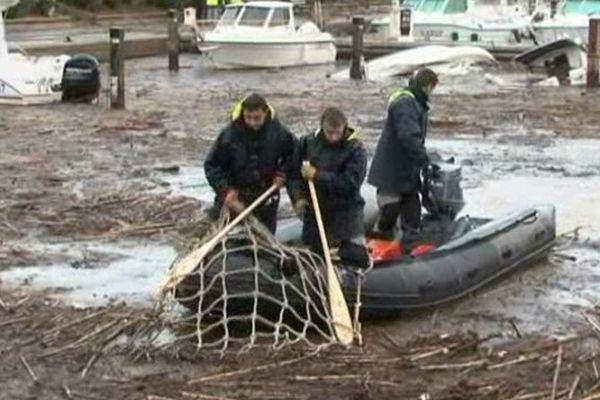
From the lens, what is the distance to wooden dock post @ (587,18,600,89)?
31.6 metres

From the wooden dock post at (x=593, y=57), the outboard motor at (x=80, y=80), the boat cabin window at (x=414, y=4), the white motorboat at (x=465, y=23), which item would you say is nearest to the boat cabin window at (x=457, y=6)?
the white motorboat at (x=465, y=23)

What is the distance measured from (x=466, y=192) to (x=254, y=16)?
23729 mm

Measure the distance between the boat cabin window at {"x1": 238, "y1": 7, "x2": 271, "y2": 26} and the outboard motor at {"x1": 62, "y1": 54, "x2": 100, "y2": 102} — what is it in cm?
1249

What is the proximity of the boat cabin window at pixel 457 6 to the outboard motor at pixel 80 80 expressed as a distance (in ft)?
56.4

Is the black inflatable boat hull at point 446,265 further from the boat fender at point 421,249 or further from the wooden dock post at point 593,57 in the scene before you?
the wooden dock post at point 593,57

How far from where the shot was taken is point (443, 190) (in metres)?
12.1

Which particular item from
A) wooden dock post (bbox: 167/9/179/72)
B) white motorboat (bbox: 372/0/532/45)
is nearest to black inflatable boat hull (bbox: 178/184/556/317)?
wooden dock post (bbox: 167/9/179/72)

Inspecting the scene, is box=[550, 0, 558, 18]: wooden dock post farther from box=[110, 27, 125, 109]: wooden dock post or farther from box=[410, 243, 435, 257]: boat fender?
box=[410, 243, 435, 257]: boat fender

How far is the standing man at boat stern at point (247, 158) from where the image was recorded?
1030 centimetres

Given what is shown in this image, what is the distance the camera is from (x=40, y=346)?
955 cm

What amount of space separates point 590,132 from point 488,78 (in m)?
11.9

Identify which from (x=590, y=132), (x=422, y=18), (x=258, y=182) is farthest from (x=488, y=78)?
(x=258, y=182)

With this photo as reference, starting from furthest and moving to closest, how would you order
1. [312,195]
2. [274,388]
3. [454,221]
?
[454,221]
[312,195]
[274,388]

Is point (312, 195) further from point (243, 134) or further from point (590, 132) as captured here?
point (590, 132)
